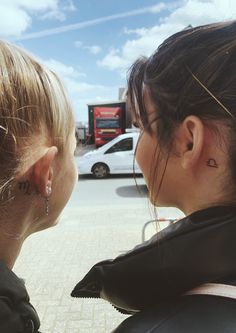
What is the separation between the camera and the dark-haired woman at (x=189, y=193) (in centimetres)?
86

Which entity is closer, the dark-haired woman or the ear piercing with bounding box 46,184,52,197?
the dark-haired woman

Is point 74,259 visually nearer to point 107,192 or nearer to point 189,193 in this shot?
point 189,193

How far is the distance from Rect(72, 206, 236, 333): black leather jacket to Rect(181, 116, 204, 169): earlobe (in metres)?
0.14

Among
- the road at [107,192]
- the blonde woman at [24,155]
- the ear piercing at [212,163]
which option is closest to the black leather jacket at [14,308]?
the blonde woman at [24,155]

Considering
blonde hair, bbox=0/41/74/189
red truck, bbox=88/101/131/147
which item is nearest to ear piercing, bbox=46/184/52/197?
blonde hair, bbox=0/41/74/189

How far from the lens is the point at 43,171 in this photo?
1038 mm

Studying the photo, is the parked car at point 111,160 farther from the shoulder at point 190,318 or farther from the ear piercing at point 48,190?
the shoulder at point 190,318

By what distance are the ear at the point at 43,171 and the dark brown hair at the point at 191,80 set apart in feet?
0.93

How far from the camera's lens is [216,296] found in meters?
0.85

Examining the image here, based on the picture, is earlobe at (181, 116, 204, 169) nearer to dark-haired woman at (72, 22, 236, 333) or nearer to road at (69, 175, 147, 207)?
dark-haired woman at (72, 22, 236, 333)

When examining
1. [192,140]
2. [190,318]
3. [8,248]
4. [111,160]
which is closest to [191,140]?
[192,140]

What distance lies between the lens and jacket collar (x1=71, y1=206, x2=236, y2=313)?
2.89 ft

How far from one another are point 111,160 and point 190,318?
1250 centimetres

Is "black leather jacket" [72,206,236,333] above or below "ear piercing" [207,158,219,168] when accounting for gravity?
below
